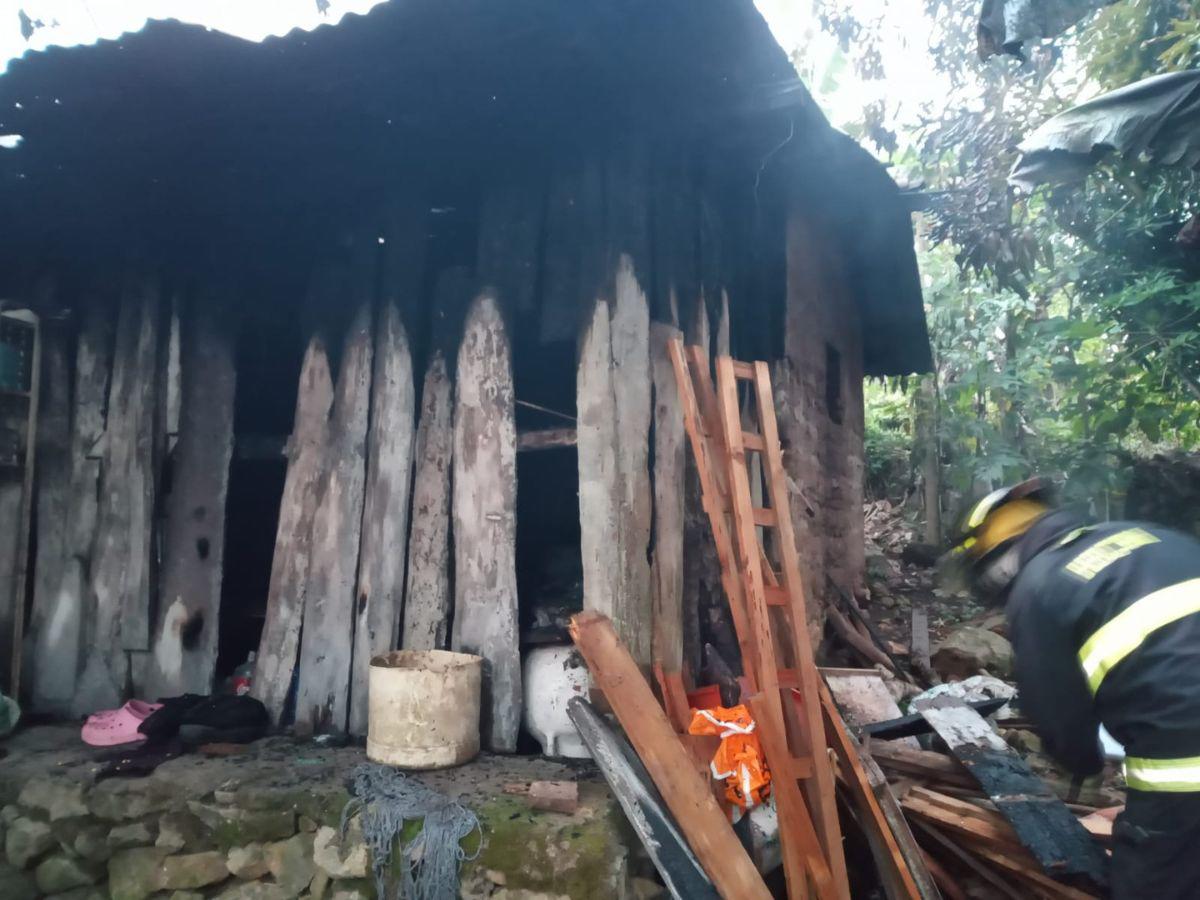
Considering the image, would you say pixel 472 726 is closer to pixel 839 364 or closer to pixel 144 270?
pixel 144 270

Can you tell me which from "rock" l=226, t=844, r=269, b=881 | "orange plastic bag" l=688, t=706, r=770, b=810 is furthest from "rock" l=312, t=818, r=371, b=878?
"orange plastic bag" l=688, t=706, r=770, b=810

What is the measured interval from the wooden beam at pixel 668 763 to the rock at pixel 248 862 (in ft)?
4.82

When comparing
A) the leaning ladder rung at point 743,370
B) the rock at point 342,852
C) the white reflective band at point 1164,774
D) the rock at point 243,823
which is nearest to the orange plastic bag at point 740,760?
the white reflective band at point 1164,774

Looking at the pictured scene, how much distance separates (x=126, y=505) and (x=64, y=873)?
1.74 m

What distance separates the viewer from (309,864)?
3.07 metres

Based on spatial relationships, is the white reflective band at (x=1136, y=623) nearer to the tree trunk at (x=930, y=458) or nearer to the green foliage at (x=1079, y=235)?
the green foliage at (x=1079, y=235)

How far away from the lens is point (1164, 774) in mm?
2221

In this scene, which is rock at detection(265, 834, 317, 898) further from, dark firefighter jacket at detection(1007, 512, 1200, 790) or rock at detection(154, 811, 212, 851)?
dark firefighter jacket at detection(1007, 512, 1200, 790)

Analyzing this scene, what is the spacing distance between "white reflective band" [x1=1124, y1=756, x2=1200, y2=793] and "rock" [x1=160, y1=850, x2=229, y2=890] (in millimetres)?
3125

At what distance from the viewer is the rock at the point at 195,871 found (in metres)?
3.18

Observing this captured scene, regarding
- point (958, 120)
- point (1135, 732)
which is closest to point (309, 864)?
point (1135, 732)

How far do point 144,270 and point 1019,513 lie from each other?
444cm

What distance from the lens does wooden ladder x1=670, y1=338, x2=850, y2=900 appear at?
2.92 m

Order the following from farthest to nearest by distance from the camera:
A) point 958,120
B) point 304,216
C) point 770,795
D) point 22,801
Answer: point 958,120 → point 304,216 → point 22,801 → point 770,795
